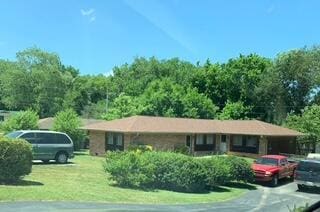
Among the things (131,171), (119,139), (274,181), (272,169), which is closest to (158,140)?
(119,139)

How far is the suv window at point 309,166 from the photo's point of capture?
104 feet

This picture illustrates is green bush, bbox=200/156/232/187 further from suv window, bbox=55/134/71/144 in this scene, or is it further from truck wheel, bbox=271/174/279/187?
suv window, bbox=55/134/71/144

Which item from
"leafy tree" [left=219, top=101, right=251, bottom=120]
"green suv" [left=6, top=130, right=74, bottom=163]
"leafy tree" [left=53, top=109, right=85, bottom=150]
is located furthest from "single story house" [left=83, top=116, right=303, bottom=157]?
"leafy tree" [left=219, top=101, right=251, bottom=120]

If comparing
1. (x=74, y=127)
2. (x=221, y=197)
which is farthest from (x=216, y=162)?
(x=74, y=127)

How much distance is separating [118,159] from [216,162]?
6117 mm

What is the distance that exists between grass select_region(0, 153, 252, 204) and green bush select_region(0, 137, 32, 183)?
0.54 meters

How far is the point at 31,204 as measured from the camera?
18.5m

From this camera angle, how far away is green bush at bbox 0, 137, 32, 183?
2292cm

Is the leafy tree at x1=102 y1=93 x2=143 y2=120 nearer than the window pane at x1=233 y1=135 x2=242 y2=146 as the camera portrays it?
No

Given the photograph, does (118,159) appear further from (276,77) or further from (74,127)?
(276,77)

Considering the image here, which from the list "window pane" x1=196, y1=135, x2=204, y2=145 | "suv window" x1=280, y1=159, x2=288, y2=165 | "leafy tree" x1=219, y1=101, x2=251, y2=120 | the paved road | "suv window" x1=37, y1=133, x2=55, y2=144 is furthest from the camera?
"leafy tree" x1=219, y1=101, x2=251, y2=120

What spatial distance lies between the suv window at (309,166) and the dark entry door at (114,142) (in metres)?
17.2

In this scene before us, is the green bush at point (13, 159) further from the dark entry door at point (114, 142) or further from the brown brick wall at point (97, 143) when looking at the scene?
the brown brick wall at point (97, 143)

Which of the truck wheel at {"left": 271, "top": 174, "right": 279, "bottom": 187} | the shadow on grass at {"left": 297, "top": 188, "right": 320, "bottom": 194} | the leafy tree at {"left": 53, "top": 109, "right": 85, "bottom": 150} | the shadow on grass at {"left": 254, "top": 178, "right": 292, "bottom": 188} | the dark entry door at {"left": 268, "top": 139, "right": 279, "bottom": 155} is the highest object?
the leafy tree at {"left": 53, "top": 109, "right": 85, "bottom": 150}
